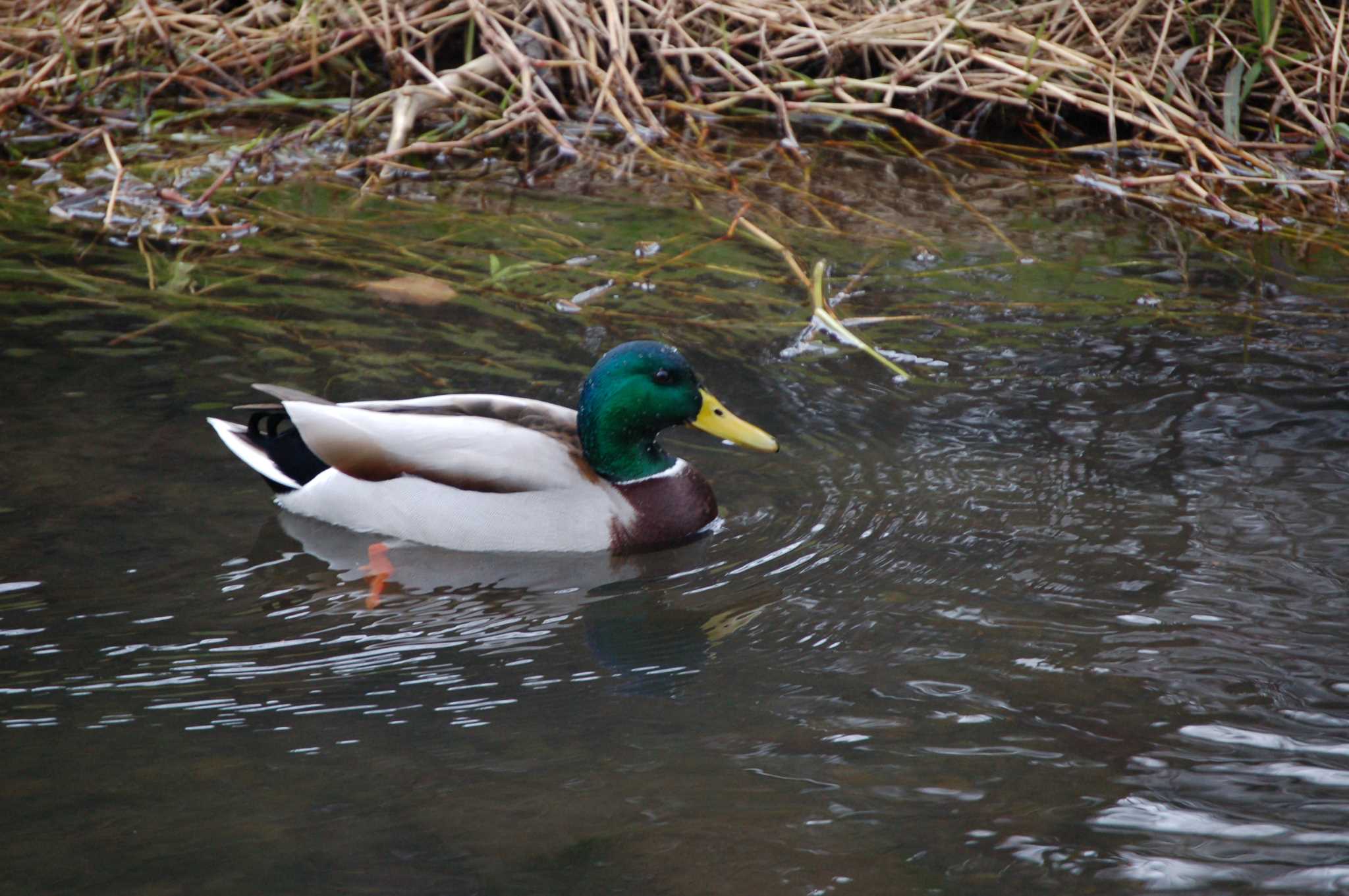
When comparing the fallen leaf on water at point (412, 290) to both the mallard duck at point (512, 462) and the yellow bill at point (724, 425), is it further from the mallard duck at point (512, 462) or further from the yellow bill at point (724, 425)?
the yellow bill at point (724, 425)

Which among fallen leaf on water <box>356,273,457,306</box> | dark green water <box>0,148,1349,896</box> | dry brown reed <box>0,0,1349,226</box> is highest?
dry brown reed <box>0,0,1349,226</box>

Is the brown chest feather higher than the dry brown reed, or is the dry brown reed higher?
the dry brown reed

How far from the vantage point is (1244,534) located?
413 cm

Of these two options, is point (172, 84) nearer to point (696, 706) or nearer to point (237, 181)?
point (237, 181)

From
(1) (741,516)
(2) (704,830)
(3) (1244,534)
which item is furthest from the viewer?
(1) (741,516)

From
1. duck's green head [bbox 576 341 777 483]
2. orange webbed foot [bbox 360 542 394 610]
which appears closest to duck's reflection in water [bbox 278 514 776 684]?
orange webbed foot [bbox 360 542 394 610]

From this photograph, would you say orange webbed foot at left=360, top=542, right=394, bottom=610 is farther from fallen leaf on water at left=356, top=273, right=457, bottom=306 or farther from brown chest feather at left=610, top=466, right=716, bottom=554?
fallen leaf on water at left=356, top=273, right=457, bottom=306

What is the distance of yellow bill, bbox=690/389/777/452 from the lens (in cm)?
444

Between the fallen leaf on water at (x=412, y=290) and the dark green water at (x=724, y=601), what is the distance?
2.6 inches

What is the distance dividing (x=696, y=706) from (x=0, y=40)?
6.96m

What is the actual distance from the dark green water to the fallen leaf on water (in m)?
0.07

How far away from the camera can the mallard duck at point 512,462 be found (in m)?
4.24

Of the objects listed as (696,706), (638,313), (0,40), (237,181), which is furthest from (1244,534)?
(0,40)

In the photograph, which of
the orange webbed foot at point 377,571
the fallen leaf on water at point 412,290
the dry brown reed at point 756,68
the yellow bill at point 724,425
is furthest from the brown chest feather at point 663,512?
the dry brown reed at point 756,68
